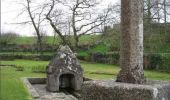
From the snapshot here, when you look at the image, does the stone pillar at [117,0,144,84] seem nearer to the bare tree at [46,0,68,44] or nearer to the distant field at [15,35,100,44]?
the bare tree at [46,0,68,44]

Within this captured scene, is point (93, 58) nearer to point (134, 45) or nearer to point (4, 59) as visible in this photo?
point (4, 59)

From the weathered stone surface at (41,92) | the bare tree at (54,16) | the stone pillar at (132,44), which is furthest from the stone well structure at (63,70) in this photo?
the bare tree at (54,16)

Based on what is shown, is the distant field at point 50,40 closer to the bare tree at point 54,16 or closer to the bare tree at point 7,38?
the bare tree at point 7,38

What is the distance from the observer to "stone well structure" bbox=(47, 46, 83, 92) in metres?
23.1

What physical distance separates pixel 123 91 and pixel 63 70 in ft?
47.3

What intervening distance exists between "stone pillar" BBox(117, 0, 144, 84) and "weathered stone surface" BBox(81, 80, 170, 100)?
496 mm

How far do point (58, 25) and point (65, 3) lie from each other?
2.47m

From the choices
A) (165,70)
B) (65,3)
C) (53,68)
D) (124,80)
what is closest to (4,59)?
(65,3)

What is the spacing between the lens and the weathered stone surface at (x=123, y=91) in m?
9.03

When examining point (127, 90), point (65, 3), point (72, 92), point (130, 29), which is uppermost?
point (65, 3)

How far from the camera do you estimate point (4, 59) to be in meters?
51.8

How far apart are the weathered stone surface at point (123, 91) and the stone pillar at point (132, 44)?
496 mm

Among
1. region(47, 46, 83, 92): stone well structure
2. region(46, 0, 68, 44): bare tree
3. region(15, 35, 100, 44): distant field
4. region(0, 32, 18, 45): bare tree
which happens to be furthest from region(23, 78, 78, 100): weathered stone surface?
region(0, 32, 18, 45): bare tree

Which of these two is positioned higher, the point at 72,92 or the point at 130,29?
the point at 130,29
